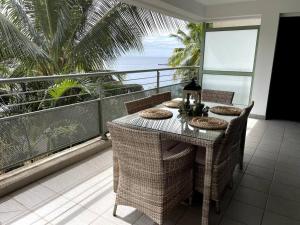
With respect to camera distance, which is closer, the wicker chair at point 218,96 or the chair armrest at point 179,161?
the chair armrest at point 179,161

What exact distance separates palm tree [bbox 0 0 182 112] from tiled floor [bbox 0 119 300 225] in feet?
5.64

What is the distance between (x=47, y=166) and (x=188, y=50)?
29.8 feet

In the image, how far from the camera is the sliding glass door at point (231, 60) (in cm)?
540

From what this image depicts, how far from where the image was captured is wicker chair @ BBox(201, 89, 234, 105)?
318 centimetres

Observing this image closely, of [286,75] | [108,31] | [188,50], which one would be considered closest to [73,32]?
[108,31]

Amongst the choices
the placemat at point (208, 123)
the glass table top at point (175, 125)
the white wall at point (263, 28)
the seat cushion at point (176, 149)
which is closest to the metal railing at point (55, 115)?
the glass table top at point (175, 125)

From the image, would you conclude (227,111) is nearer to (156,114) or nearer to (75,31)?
(156,114)

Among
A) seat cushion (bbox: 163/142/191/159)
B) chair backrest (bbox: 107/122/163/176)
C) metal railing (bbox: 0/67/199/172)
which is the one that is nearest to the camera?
chair backrest (bbox: 107/122/163/176)

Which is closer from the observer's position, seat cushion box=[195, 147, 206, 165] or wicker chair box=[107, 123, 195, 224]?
wicker chair box=[107, 123, 195, 224]

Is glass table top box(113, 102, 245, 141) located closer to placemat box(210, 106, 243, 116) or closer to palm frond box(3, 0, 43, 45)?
placemat box(210, 106, 243, 116)

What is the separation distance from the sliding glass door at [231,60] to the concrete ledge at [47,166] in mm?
3728

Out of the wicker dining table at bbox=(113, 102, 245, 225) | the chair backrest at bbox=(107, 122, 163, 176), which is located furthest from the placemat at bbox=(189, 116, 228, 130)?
the chair backrest at bbox=(107, 122, 163, 176)

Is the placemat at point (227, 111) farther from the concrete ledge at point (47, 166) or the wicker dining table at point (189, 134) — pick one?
the concrete ledge at point (47, 166)

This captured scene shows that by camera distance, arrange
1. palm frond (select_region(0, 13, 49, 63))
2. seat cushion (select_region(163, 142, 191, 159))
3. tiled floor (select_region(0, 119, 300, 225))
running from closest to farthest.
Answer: tiled floor (select_region(0, 119, 300, 225))
seat cushion (select_region(163, 142, 191, 159))
palm frond (select_region(0, 13, 49, 63))
